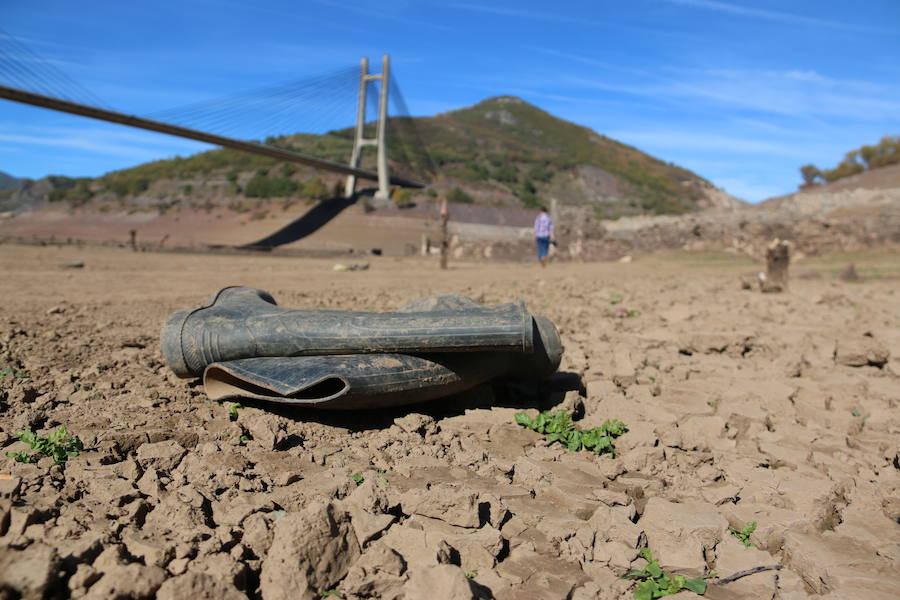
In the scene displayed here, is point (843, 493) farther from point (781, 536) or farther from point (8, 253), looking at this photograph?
point (8, 253)

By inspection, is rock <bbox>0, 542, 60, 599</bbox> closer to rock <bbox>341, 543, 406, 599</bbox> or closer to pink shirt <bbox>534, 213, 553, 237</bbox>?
rock <bbox>341, 543, 406, 599</bbox>

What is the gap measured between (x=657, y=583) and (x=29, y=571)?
1.73 metres

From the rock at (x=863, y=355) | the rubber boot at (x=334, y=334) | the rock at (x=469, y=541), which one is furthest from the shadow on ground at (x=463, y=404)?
the rock at (x=863, y=355)

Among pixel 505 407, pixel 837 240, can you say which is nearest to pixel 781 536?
pixel 505 407

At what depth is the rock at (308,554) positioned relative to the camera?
1661 millimetres

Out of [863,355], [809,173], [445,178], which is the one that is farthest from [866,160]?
[863,355]

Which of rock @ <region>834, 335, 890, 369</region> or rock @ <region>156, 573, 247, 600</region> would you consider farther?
rock @ <region>834, 335, 890, 369</region>

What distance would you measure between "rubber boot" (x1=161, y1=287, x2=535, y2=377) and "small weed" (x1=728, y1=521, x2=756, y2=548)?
109 centimetres

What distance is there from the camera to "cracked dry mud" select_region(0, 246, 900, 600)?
1.72m

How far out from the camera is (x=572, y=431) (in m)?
2.95

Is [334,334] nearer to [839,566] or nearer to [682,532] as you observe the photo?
[682,532]

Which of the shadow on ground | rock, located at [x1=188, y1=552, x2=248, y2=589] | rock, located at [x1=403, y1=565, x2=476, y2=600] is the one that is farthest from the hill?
rock, located at [x1=403, y1=565, x2=476, y2=600]

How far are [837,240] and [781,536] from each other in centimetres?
1910

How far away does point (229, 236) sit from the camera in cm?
2416
